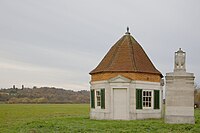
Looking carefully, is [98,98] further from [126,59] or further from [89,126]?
[89,126]

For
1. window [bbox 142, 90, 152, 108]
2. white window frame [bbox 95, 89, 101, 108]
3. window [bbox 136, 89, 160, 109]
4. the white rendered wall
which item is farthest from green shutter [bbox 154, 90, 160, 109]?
white window frame [bbox 95, 89, 101, 108]

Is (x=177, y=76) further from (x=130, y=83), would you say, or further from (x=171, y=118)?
(x=130, y=83)

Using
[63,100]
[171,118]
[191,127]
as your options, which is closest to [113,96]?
[171,118]

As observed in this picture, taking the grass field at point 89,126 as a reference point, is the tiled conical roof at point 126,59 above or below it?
above

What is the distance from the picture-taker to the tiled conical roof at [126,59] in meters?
27.6

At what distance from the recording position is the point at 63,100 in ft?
366

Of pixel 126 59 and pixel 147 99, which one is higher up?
pixel 126 59

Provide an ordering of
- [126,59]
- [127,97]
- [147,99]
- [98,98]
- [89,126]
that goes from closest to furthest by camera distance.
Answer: [89,126] < [127,97] < [147,99] < [126,59] < [98,98]

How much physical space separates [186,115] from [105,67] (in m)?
9.41

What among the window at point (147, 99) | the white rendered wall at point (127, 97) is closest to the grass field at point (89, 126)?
the white rendered wall at point (127, 97)

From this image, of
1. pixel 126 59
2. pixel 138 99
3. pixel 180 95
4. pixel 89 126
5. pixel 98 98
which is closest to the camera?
pixel 89 126

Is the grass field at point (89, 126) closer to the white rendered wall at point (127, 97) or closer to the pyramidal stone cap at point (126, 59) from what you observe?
the white rendered wall at point (127, 97)

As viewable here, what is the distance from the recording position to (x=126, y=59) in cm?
2802

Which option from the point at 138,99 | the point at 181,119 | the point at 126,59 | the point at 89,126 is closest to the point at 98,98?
the point at 138,99
